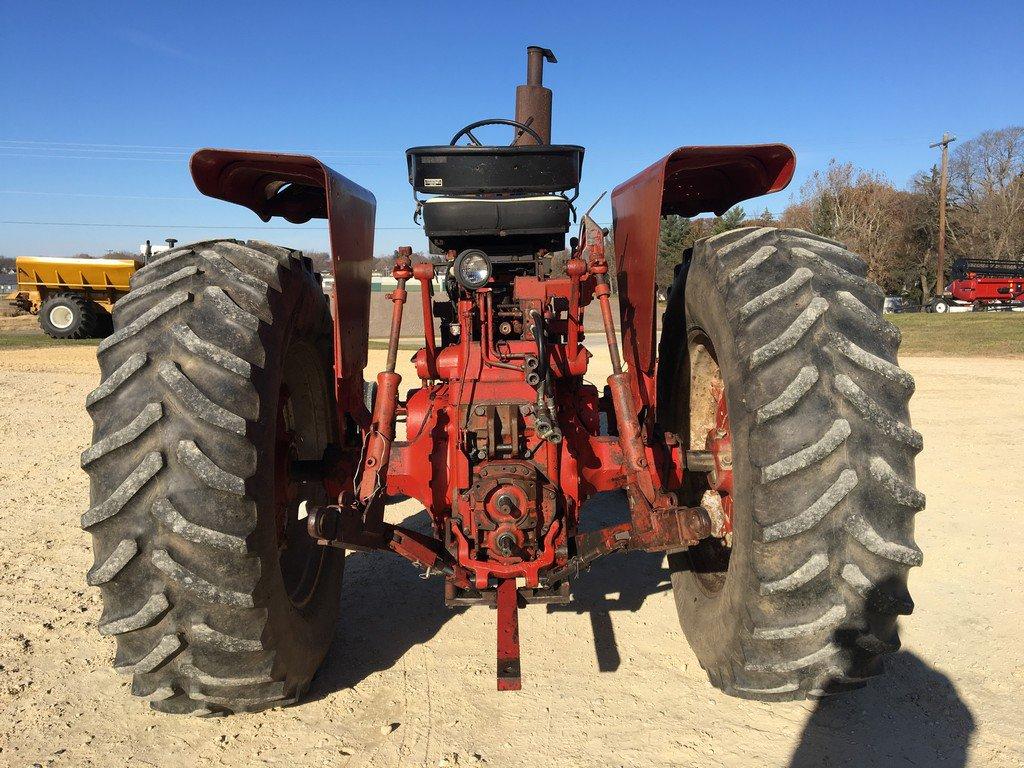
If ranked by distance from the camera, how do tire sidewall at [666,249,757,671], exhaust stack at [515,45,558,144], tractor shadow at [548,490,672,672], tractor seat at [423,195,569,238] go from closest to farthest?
1. tire sidewall at [666,249,757,671]
2. tractor shadow at [548,490,672,672]
3. tractor seat at [423,195,569,238]
4. exhaust stack at [515,45,558,144]

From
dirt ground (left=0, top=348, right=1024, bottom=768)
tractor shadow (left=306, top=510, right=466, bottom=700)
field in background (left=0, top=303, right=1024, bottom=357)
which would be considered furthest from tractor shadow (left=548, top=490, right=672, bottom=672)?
field in background (left=0, top=303, right=1024, bottom=357)

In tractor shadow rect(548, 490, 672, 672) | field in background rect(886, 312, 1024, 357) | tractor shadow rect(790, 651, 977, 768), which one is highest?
field in background rect(886, 312, 1024, 357)

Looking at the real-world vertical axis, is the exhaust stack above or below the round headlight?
above

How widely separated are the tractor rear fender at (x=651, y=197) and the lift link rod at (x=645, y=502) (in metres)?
0.26

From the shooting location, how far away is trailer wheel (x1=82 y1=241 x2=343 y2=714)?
224 centimetres

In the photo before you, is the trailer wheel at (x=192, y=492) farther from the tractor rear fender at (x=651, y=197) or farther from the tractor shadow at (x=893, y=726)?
the tractor shadow at (x=893, y=726)

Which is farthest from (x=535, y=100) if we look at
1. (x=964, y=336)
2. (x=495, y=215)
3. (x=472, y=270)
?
(x=964, y=336)

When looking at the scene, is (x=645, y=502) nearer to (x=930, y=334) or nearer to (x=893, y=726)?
(x=893, y=726)

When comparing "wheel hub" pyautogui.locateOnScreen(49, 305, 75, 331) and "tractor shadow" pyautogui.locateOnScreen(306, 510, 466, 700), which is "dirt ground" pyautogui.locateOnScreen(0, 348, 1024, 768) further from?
"wheel hub" pyautogui.locateOnScreen(49, 305, 75, 331)

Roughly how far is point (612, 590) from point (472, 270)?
2.01 metres

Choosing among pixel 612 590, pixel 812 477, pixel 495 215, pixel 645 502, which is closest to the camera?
pixel 812 477

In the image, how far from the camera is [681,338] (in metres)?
3.41

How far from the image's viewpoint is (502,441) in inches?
118

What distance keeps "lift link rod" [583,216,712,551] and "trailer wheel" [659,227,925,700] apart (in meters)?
0.19
